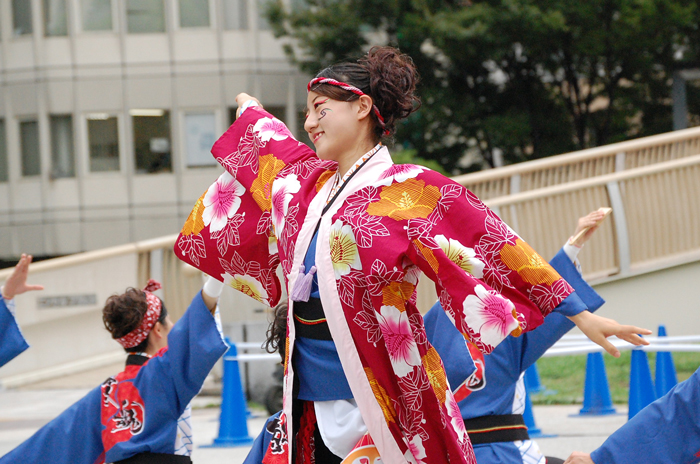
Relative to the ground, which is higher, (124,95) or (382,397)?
(124,95)

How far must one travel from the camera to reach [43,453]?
3.36 meters

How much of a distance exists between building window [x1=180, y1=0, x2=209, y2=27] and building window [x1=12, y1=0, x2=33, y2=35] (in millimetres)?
3080

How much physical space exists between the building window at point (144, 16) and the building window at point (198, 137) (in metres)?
1.89

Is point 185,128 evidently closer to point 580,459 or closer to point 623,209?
point 623,209

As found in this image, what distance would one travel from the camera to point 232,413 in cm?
625

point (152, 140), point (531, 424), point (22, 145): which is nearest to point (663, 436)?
point (531, 424)

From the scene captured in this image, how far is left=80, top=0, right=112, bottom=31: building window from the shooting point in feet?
53.1

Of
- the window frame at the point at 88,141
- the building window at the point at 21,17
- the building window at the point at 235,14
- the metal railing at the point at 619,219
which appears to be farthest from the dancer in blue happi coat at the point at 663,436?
the building window at the point at 21,17

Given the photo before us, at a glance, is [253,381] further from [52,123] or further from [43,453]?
[52,123]

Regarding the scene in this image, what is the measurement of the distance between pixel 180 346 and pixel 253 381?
463 cm

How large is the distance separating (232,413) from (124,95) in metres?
11.2

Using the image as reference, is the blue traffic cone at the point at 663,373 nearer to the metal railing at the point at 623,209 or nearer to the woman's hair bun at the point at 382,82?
the metal railing at the point at 623,209

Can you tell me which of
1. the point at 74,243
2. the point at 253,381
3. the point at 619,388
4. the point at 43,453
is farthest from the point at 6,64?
the point at 43,453

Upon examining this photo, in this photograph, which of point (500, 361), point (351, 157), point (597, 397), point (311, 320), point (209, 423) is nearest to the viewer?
point (311, 320)
